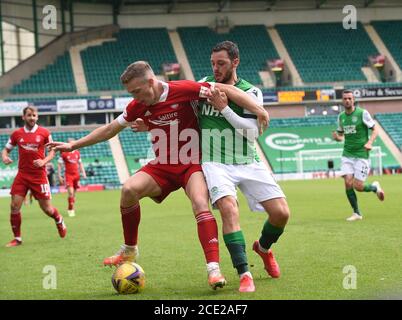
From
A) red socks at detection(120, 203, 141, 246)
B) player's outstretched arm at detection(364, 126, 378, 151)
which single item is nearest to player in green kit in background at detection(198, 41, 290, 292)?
red socks at detection(120, 203, 141, 246)

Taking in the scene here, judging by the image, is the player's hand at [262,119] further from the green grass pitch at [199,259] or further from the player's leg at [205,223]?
the green grass pitch at [199,259]

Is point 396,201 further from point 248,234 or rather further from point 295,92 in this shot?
point 295,92

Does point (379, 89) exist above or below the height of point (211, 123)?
above

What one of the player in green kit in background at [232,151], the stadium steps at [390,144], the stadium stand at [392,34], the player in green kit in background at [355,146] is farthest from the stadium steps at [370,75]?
the player in green kit in background at [232,151]

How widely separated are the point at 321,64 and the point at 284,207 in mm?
41853

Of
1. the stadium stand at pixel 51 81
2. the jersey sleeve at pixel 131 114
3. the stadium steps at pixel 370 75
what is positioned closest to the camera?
the jersey sleeve at pixel 131 114

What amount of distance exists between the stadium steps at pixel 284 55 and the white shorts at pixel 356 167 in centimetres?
3247

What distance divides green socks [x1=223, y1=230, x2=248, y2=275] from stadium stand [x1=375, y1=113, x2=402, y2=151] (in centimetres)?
3782

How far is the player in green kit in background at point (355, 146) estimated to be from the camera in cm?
1285

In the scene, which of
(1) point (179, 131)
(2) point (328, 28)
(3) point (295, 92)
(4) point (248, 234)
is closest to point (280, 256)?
(1) point (179, 131)

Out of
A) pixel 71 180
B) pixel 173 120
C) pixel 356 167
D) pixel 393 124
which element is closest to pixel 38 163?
pixel 173 120

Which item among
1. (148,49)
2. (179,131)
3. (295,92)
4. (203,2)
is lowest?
(179,131)

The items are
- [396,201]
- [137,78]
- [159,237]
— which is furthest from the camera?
[396,201]

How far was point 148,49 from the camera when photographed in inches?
1850
